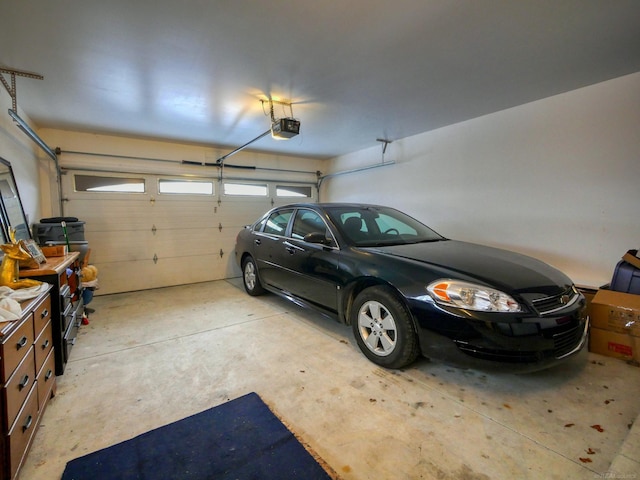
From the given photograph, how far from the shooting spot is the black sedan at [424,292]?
5.80ft

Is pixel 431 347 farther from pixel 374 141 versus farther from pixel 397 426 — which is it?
pixel 374 141

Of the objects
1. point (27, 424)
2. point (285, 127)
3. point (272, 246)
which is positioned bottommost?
point (27, 424)

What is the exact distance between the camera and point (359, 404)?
1841mm

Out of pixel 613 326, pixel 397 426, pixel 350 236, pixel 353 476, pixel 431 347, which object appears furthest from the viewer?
pixel 350 236

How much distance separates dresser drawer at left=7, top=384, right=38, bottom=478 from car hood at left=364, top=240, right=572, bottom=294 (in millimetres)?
2248

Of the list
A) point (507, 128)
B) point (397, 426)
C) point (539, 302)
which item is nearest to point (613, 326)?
point (539, 302)

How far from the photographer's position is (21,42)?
205cm

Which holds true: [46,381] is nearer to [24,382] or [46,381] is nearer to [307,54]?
[24,382]

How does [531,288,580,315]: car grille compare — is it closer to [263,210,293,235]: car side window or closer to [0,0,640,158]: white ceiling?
[0,0,640,158]: white ceiling

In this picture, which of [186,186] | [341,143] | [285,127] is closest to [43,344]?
[285,127]

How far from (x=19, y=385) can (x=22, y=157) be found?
3.25m

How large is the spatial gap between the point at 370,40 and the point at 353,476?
8.63ft

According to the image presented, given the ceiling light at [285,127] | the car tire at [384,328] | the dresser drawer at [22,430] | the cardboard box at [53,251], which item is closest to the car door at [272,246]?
the ceiling light at [285,127]

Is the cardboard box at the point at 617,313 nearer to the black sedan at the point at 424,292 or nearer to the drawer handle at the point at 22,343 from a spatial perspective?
the black sedan at the point at 424,292
